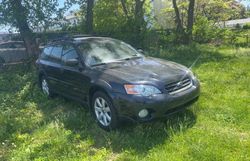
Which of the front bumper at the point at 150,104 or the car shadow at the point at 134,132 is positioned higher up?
the front bumper at the point at 150,104

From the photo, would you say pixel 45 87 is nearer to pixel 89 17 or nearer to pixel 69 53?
pixel 69 53

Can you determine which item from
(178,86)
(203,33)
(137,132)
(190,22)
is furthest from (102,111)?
(203,33)

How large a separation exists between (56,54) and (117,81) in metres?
2.72

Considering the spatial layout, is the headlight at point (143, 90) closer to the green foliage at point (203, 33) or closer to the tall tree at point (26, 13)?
the tall tree at point (26, 13)

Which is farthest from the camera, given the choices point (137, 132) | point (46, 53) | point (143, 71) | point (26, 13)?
point (26, 13)

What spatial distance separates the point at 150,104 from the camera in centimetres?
496

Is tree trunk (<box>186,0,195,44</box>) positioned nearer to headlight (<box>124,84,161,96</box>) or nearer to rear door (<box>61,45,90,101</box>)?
rear door (<box>61,45,90,101</box>)

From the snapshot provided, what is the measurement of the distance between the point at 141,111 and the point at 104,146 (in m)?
0.82

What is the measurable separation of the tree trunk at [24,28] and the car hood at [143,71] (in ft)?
21.3

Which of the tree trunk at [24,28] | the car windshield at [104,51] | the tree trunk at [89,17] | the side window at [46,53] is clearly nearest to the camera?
the car windshield at [104,51]

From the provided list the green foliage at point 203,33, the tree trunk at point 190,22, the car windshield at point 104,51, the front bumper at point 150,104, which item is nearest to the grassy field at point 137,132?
the front bumper at point 150,104

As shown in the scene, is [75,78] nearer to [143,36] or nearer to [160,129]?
[160,129]

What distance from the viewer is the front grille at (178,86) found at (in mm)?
5156

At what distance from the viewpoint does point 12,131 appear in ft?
20.7
